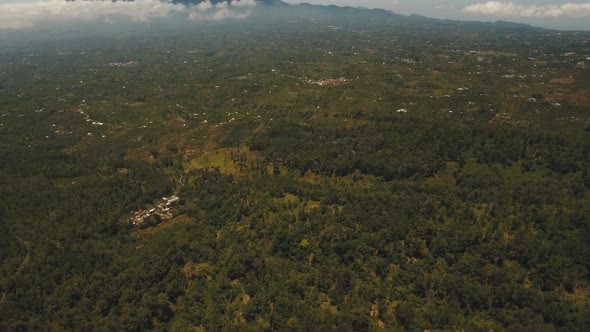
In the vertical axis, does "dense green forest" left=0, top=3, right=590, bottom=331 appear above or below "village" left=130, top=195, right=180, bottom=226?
above

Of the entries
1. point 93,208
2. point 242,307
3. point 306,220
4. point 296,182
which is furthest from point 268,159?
point 242,307

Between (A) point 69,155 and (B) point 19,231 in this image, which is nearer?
(B) point 19,231

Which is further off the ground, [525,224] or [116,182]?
[525,224]

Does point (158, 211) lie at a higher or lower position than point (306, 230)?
lower

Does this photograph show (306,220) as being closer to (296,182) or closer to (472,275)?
(296,182)

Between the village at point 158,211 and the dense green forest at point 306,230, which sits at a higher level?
the dense green forest at point 306,230

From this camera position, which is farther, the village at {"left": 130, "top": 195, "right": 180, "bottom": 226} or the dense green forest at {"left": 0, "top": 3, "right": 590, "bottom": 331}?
the village at {"left": 130, "top": 195, "right": 180, "bottom": 226}

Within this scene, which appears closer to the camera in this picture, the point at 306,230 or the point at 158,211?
the point at 306,230

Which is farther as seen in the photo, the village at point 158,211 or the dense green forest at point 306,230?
the village at point 158,211
